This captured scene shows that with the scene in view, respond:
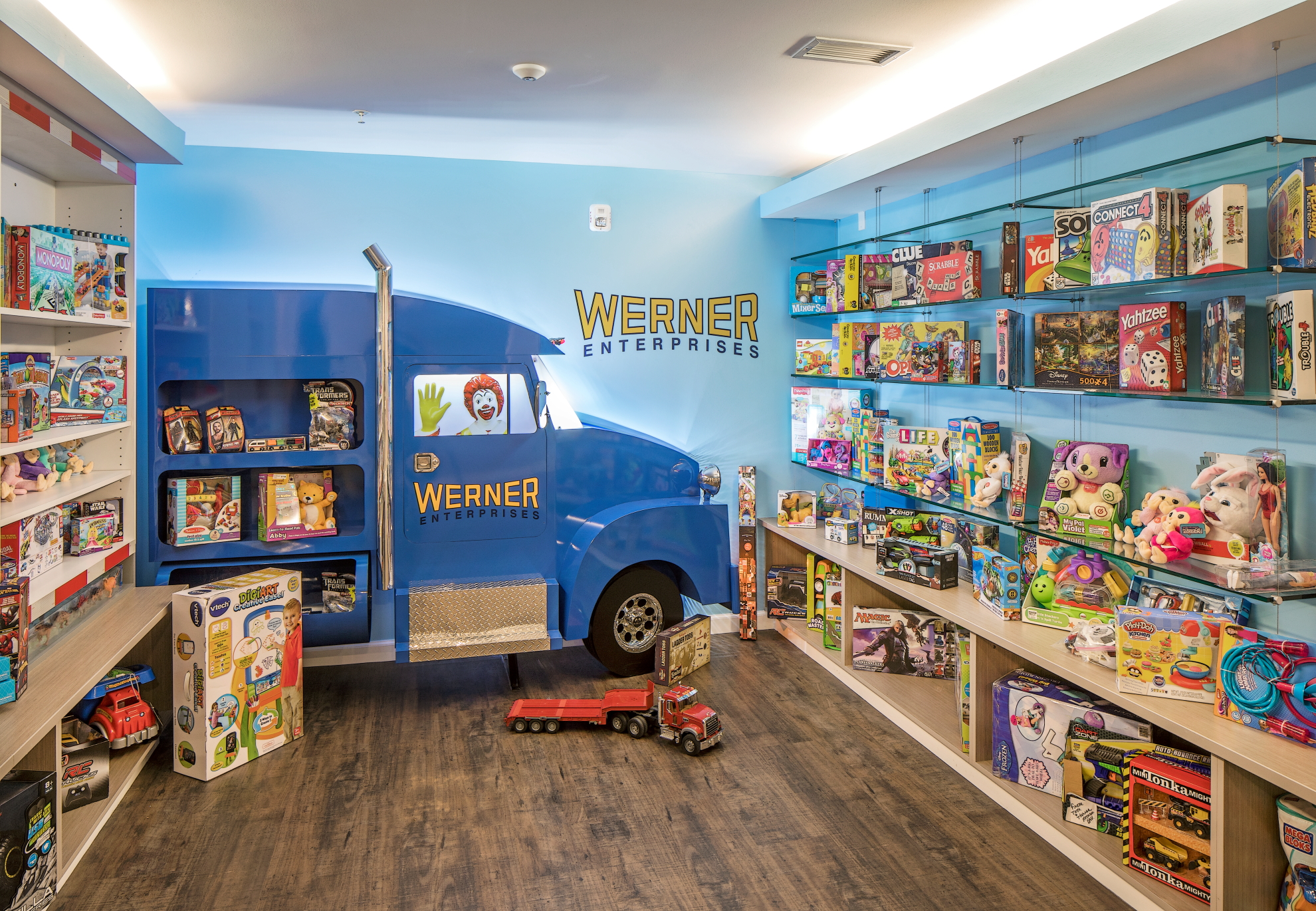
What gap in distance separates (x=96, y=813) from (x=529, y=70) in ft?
10.6

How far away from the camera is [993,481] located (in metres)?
3.91

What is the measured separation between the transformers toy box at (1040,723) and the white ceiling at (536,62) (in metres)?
2.39

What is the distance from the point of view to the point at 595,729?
13.5 ft

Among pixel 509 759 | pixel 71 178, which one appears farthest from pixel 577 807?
pixel 71 178

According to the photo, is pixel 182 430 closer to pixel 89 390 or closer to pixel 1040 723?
pixel 89 390

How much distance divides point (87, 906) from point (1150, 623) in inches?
135

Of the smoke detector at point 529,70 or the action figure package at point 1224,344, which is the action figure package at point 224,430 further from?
the action figure package at point 1224,344

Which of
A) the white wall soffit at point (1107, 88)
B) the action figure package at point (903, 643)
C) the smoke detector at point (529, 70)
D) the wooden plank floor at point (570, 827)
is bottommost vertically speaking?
the wooden plank floor at point (570, 827)

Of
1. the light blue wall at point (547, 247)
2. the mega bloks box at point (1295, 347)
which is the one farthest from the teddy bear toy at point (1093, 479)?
the light blue wall at point (547, 247)

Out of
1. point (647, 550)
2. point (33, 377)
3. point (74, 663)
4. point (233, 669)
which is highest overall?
point (33, 377)

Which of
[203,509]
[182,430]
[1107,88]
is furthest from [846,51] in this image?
[203,509]

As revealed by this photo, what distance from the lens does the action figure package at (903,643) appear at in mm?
4383

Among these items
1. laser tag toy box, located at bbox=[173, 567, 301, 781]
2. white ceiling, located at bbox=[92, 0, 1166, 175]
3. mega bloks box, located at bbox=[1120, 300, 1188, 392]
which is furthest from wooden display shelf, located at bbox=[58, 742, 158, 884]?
mega bloks box, located at bbox=[1120, 300, 1188, 392]

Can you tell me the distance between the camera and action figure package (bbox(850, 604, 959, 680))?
4383 millimetres
